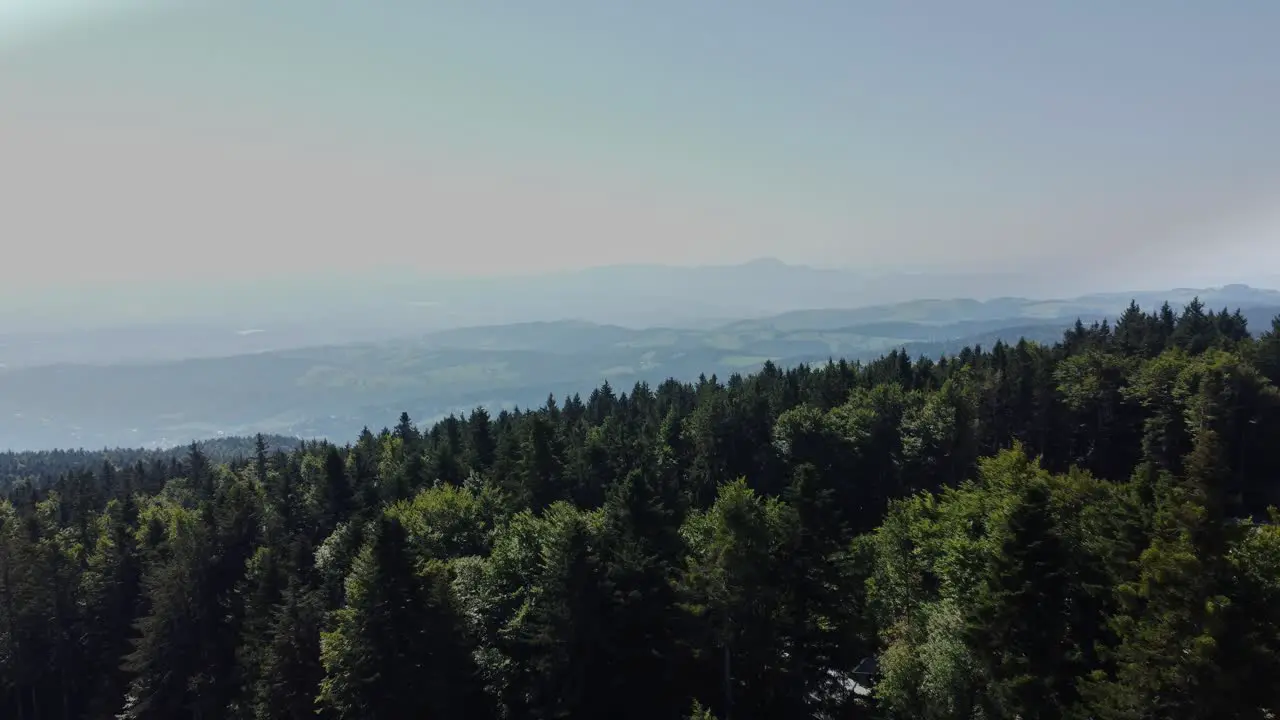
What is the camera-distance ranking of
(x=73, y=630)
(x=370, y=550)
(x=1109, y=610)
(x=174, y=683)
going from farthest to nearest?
1. (x=73, y=630)
2. (x=174, y=683)
3. (x=370, y=550)
4. (x=1109, y=610)

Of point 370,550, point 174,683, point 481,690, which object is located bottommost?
point 174,683

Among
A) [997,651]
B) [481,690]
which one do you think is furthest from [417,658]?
[997,651]

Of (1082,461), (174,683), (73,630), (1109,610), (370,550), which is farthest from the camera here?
(1082,461)

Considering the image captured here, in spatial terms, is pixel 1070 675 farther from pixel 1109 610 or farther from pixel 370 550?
pixel 370 550

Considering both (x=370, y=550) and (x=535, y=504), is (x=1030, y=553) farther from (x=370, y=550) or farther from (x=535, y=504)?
(x=535, y=504)

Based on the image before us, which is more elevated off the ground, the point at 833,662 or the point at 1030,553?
the point at 1030,553

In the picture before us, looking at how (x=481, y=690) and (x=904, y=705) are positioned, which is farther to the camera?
(x=481, y=690)
